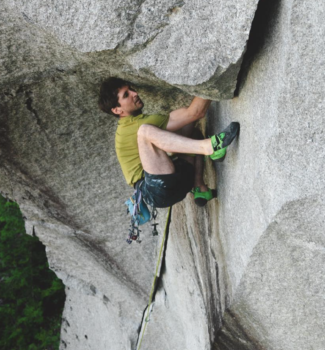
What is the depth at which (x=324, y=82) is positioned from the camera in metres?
1.68

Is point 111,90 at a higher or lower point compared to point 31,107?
higher

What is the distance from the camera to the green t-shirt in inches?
102

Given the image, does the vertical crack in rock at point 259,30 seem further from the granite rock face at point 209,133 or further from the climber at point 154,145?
the climber at point 154,145

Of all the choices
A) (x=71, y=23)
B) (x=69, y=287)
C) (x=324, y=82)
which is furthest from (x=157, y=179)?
(x=69, y=287)

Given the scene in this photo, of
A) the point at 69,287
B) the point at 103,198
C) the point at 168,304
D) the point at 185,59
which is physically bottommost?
the point at 69,287

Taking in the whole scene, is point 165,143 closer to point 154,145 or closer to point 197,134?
point 154,145

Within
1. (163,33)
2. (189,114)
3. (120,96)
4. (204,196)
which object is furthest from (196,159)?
(163,33)

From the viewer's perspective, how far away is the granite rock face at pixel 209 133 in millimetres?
1816

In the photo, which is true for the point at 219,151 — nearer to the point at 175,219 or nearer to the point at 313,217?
the point at 313,217

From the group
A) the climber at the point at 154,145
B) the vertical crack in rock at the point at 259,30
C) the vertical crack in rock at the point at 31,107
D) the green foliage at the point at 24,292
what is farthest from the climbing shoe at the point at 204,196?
the green foliage at the point at 24,292

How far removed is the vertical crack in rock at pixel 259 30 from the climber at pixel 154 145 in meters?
0.46

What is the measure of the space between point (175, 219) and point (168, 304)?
3.13ft

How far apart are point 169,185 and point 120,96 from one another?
549mm

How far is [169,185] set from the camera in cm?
258
